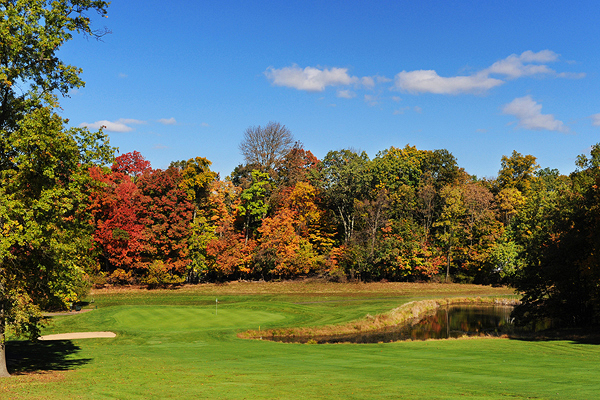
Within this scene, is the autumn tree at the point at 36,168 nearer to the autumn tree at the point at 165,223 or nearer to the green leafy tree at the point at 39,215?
the green leafy tree at the point at 39,215

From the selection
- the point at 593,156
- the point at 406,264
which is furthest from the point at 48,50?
the point at 406,264

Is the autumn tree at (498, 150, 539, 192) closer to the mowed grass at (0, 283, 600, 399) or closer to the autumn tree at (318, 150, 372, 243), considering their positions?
the autumn tree at (318, 150, 372, 243)

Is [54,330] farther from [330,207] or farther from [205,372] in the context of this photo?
[330,207]

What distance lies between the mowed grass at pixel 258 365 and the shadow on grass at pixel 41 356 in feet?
0.15

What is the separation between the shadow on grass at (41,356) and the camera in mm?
18469

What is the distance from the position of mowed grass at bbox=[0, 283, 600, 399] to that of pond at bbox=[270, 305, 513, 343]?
3.60 meters

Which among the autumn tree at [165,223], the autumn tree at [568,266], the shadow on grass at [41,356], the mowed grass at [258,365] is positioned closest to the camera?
the mowed grass at [258,365]

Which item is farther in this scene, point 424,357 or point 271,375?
point 424,357

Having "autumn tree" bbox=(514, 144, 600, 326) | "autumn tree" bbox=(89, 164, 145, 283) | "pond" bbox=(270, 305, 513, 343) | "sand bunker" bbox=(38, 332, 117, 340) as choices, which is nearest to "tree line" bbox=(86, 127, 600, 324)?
"autumn tree" bbox=(89, 164, 145, 283)

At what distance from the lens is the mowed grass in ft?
45.0

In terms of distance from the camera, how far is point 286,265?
6412 centimetres

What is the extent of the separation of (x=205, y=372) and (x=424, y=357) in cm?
1026

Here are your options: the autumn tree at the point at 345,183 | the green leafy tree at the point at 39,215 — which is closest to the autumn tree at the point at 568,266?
the green leafy tree at the point at 39,215

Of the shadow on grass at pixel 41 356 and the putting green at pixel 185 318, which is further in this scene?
the putting green at pixel 185 318
